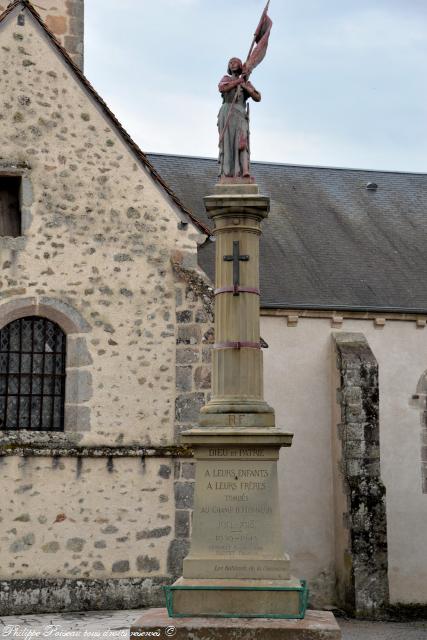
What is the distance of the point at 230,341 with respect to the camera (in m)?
8.64

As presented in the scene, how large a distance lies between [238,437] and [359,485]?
6113mm

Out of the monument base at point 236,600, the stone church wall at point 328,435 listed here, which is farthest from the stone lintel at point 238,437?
the stone church wall at point 328,435

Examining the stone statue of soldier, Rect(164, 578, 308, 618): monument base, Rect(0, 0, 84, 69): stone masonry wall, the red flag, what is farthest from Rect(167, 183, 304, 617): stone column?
Rect(0, 0, 84, 69): stone masonry wall

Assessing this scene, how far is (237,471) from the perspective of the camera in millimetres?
8359

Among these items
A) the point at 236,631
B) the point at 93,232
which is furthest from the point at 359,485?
the point at 236,631

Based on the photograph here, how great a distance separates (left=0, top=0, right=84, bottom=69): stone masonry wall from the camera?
592 inches

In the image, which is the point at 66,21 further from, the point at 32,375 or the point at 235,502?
the point at 235,502

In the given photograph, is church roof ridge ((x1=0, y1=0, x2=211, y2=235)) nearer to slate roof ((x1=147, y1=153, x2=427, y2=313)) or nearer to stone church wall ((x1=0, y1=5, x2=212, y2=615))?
stone church wall ((x1=0, y1=5, x2=212, y2=615))

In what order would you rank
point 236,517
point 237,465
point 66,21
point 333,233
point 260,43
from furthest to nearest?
1. point 333,233
2. point 66,21
3. point 260,43
4. point 237,465
5. point 236,517

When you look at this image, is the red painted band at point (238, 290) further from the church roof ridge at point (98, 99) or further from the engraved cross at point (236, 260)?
the church roof ridge at point (98, 99)

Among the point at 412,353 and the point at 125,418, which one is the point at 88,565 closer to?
the point at 125,418

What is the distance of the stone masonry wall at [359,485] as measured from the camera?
13.5 meters

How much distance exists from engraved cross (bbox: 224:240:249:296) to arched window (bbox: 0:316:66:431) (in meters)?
4.14

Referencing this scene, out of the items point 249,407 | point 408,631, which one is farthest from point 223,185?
point 408,631
